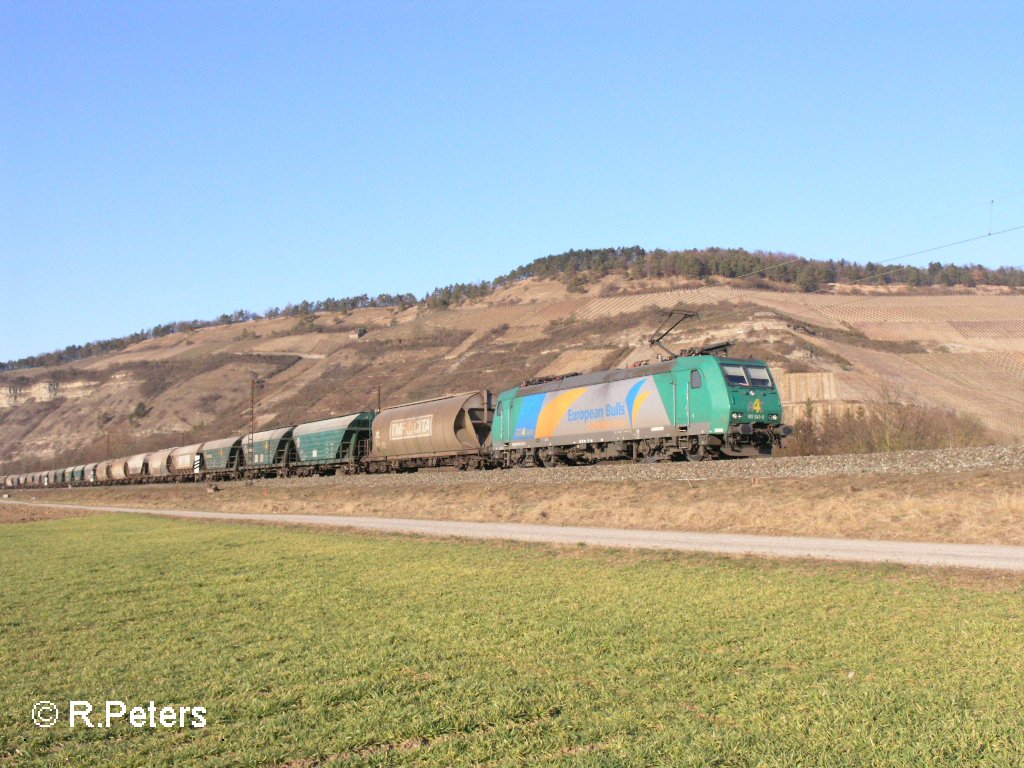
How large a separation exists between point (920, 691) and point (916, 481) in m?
15.8

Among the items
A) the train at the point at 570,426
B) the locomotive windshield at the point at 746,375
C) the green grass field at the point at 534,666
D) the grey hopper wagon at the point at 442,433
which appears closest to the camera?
the green grass field at the point at 534,666

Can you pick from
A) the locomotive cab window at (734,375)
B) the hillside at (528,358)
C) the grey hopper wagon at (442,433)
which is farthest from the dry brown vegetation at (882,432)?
the grey hopper wagon at (442,433)

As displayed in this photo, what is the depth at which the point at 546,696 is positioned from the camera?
695 cm

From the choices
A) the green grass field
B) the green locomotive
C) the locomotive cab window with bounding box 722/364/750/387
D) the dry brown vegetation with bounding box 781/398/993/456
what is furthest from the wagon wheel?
the green grass field

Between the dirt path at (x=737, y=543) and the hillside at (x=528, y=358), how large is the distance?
3355 cm

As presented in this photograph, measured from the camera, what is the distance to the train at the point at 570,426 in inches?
1228

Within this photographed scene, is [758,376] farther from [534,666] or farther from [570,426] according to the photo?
[534,666]

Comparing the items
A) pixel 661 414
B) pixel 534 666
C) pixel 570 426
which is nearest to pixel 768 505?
pixel 661 414

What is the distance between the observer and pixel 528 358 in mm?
120562

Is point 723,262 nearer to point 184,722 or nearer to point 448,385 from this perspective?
point 448,385

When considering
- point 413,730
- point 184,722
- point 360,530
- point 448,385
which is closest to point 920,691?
point 413,730

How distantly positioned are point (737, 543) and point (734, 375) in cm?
1440

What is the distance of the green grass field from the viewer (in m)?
5.87

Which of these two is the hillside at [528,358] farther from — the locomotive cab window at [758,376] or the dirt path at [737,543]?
the dirt path at [737,543]
